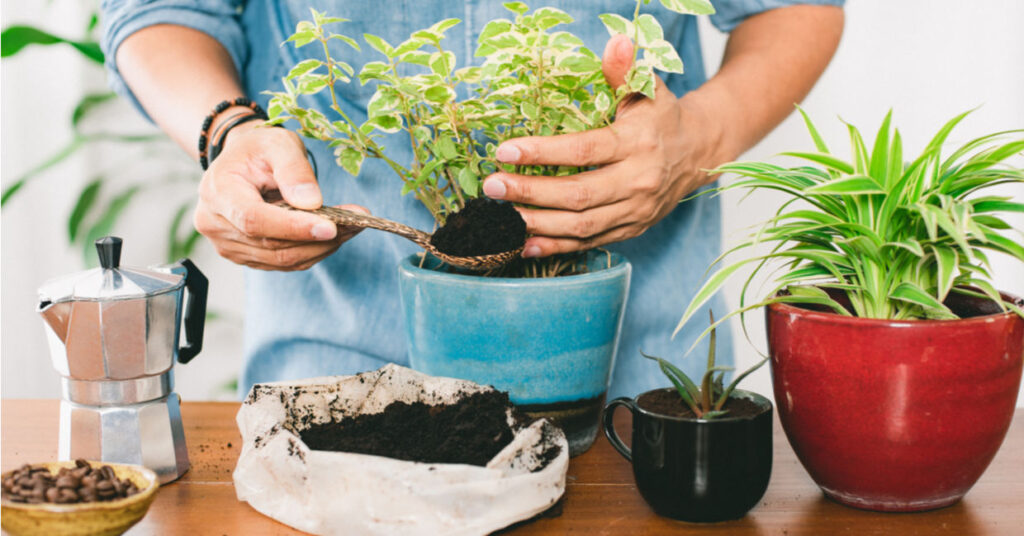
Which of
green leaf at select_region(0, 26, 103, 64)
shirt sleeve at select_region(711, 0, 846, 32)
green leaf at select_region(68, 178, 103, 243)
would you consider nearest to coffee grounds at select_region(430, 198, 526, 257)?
shirt sleeve at select_region(711, 0, 846, 32)

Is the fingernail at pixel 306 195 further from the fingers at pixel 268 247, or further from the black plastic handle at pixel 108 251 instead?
the black plastic handle at pixel 108 251

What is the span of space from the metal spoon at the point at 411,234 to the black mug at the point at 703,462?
212 millimetres

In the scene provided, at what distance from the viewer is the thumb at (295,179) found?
0.86 metres

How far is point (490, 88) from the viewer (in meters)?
0.84

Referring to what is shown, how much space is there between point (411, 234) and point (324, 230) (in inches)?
3.8

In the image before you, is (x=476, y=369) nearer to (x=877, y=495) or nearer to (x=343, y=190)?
(x=877, y=495)

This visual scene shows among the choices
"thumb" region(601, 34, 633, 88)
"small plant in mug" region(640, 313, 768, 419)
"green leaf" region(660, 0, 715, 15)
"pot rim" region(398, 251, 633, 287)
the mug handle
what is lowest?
the mug handle

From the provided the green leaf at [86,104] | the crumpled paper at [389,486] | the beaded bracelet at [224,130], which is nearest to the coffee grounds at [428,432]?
the crumpled paper at [389,486]

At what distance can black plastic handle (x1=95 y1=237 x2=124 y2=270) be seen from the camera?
742mm

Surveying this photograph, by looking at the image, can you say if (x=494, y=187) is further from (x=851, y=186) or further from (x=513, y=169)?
(x=851, y=186)

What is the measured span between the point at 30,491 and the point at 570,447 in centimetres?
49

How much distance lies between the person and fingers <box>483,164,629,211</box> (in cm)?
10

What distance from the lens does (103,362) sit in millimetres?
754

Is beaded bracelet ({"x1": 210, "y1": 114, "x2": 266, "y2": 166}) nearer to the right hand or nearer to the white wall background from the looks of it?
the right hand
